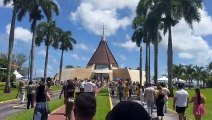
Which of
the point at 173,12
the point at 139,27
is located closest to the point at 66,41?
the point at 139,27

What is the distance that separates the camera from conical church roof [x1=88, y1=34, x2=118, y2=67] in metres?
160

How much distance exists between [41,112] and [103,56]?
149388 millimetres

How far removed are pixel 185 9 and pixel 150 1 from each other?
569 cm

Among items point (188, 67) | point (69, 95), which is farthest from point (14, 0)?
point (188, 67)

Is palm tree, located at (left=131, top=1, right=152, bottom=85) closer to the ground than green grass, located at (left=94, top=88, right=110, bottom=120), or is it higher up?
higher up

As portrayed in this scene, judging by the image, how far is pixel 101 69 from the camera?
156625 mm

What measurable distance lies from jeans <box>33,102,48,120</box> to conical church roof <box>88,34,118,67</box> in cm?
14428

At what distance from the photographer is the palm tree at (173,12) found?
44188 mm

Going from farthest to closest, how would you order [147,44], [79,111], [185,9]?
[147,44] → [185,9] → [79,111]

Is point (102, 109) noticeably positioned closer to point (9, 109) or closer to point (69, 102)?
point (9, 109)

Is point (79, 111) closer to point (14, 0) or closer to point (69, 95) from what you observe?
point (69, 95)

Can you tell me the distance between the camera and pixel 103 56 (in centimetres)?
16325

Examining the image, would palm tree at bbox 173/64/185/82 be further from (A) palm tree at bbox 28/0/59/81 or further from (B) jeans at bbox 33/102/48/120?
(B) jeans at bbox 33/102/48/120

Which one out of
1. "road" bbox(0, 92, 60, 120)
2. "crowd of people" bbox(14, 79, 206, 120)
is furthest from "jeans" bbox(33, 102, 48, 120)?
"road" bbox(0, 92, 60, 120)
